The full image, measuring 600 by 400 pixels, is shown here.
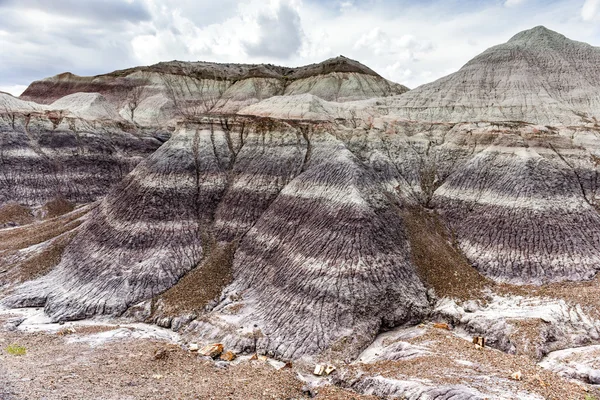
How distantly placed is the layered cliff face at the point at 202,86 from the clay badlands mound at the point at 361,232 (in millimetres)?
41231

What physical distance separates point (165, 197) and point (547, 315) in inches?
1341

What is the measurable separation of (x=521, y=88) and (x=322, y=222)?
41173 millimetres

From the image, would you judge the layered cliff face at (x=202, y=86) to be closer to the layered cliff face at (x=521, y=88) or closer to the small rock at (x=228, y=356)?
the layered cliff face at (x=521, y=88)

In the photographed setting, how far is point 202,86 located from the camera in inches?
4215

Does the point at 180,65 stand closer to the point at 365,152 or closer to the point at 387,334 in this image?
the point at 365,152

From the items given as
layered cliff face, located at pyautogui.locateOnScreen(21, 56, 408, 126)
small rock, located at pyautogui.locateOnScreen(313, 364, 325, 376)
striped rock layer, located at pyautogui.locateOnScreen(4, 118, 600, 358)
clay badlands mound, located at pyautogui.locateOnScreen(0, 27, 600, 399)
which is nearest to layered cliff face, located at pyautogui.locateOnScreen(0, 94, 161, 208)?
clay badlands mound, located at pyautogui.locateOnScreen(0, 27, 600, 399)

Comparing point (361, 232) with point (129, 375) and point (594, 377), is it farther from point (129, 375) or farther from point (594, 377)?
point (129, 375)

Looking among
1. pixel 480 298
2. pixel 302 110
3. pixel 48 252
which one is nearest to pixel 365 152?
pixel 302 110

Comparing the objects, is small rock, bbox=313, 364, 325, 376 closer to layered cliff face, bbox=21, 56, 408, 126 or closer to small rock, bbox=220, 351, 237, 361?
small rock, bbox=220, 351, 237, 361

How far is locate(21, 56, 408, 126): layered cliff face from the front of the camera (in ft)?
315

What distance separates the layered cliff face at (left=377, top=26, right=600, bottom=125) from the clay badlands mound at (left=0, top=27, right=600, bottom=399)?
0.31m

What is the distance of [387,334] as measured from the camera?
1086 inches

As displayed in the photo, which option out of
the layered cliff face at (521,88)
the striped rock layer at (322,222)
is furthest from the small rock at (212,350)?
the layered cliff face at (521,88)

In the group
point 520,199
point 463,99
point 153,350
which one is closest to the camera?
point 153,350
